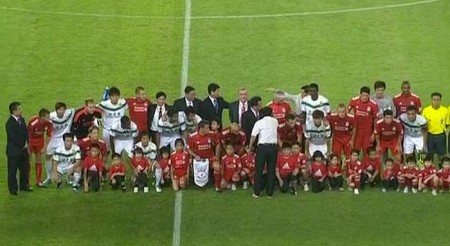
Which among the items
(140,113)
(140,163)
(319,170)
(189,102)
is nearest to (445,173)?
(319,170)

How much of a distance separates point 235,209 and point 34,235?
3.16 metres

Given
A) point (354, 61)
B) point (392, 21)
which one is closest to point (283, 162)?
point (354, 61)

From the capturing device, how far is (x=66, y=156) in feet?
65.7

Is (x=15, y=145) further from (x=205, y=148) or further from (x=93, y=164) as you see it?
(x=205, y=148)

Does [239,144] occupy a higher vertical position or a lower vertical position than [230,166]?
higher

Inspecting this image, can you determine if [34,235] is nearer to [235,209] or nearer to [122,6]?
[235,209]

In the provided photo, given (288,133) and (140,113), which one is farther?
(140,113)

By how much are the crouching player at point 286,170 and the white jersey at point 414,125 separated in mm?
2045

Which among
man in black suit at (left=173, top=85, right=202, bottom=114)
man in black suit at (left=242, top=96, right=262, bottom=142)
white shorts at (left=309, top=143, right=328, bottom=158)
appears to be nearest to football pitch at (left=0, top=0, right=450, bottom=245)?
white shorts at (left=309, top=143, right=328, bottom=158)

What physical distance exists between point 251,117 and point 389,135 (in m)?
2.31

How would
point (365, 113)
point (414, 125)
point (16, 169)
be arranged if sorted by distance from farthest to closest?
point (365, 113)
point (414, 125)
point (16, 169)

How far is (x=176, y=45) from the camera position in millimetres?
25734

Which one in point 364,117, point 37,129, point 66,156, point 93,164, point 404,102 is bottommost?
point 93,164

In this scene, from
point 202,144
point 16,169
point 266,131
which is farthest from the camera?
point 202,144
